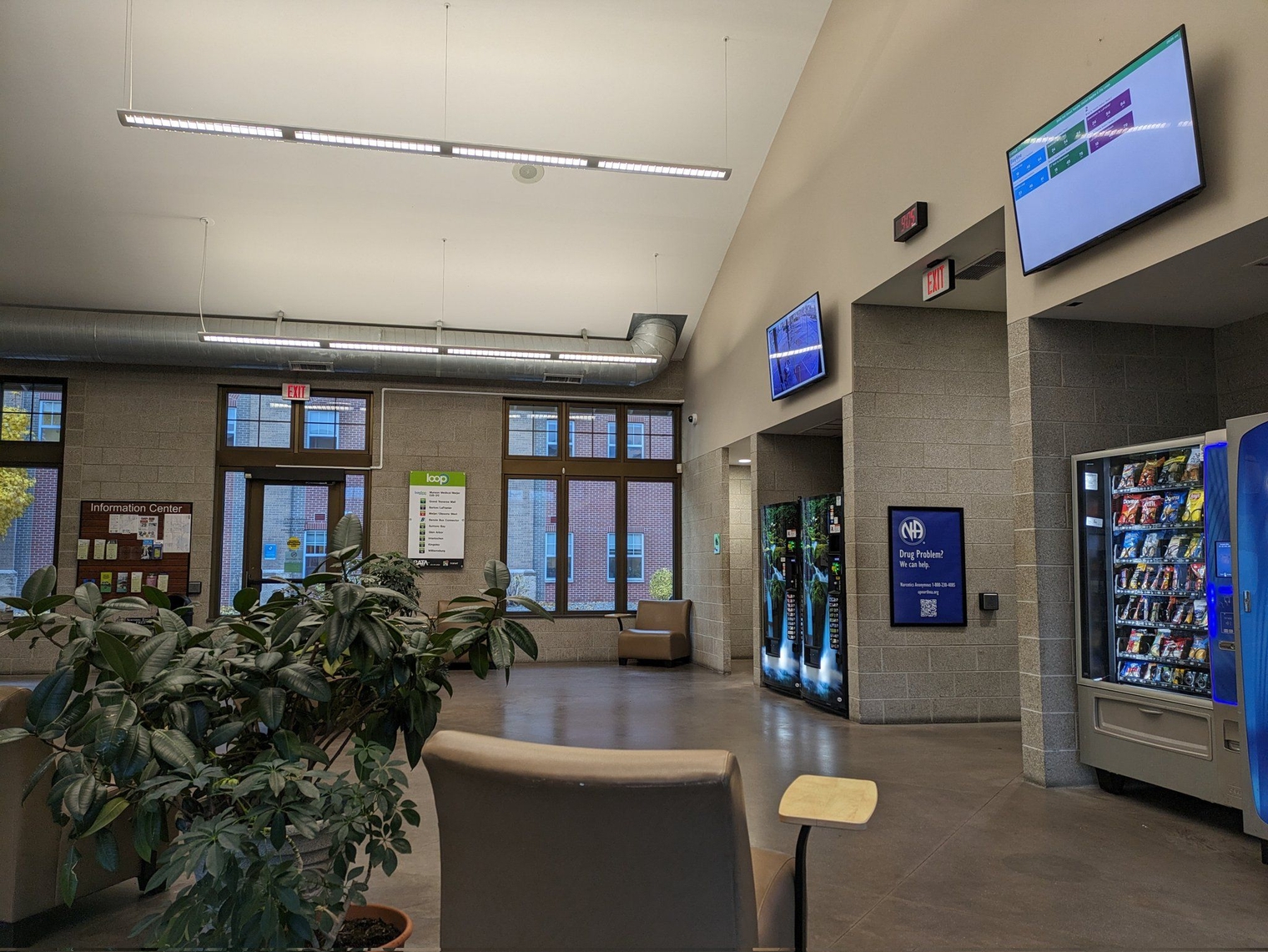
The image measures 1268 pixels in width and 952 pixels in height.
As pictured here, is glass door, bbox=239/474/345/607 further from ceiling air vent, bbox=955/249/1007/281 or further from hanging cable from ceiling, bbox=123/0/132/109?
ceiling air vent, bbox=955/249/1007/281

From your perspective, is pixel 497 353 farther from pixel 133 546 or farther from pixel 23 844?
pixel 23 844

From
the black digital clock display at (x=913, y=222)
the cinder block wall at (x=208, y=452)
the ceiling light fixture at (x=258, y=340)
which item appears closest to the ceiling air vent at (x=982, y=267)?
the black digital clock display at (x=913, y=222)

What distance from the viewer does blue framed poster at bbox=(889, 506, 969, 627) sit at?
244 inches

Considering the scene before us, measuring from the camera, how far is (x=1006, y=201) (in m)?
4.52

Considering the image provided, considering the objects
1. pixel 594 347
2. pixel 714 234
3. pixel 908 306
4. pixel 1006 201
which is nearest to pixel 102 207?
pixel 594 347

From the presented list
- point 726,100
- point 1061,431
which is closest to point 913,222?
point 1061,431

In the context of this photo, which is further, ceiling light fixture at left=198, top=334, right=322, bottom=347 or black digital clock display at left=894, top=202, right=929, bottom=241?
ceiling light fixture at left=198, top=334, right=322, bottom=347

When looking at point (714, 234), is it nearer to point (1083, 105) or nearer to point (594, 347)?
point (594, 347)

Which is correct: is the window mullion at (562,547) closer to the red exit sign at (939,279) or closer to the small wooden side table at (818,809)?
the red exit sign at (939,279)

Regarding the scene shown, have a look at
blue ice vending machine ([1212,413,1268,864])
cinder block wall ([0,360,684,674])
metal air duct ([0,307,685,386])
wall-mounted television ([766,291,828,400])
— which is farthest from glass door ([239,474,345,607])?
blue ice vending machine ([1212,413,1268,864])

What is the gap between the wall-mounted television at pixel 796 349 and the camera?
6.57m

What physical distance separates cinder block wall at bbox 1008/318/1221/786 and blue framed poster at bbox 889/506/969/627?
1669mm

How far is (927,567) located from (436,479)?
621cm

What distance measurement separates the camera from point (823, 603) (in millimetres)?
6812
